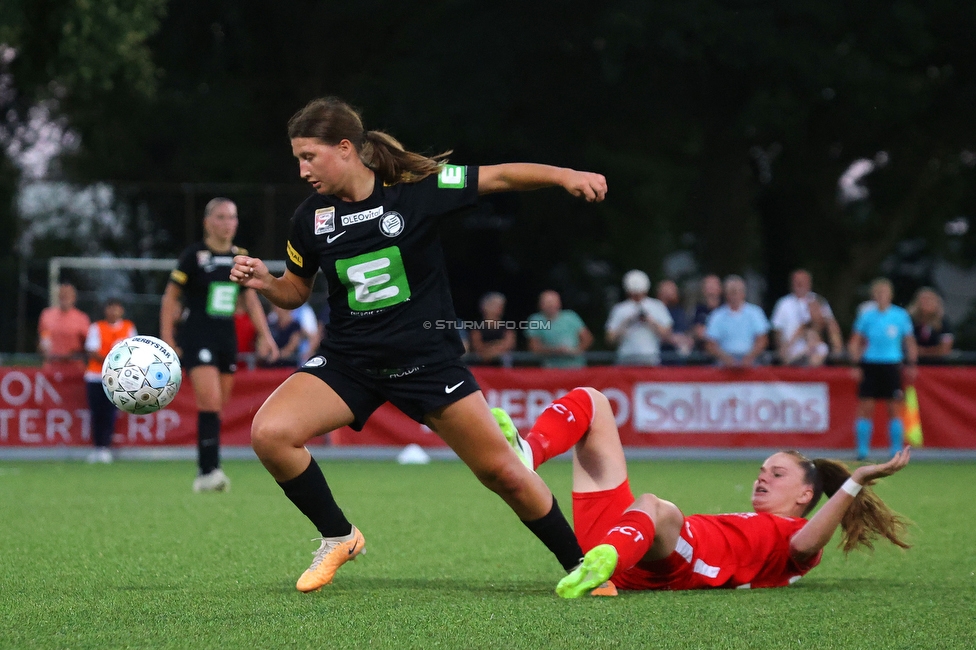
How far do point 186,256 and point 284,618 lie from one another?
5.88 meters

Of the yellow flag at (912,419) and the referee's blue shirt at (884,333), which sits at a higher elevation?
the referee's blue shirt at (884,333)

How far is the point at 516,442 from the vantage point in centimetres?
563

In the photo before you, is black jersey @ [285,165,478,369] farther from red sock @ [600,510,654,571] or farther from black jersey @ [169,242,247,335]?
black jersey @ [169,242,247,335]

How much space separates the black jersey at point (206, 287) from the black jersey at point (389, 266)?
491cm

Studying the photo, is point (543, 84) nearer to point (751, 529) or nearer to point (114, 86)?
point (114, 86)

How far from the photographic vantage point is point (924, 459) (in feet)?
52.6

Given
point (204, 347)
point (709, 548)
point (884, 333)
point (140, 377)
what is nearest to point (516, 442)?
point (709, 548)

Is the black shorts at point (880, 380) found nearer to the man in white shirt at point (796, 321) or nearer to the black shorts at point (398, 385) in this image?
the man in white shirt at point (796, 321)

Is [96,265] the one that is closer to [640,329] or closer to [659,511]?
[640,329]

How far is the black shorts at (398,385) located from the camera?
5355mm

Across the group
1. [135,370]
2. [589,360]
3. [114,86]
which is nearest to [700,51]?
[589,360]

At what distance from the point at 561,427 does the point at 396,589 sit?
3.20ft

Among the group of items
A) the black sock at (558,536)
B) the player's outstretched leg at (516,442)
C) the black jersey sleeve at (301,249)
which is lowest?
the black sock at (558,536)

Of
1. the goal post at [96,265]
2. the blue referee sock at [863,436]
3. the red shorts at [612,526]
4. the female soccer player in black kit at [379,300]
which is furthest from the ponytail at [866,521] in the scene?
the goal post at [96,265]
